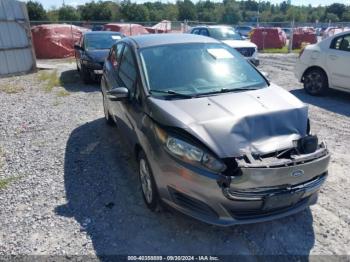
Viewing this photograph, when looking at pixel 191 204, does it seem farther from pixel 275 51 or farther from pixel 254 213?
pixel 275 51

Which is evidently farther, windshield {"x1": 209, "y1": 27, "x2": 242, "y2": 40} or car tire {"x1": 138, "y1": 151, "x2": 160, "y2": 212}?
windshield {"x1": 209, "y1": 27, "x2": 242, "y2": 40}

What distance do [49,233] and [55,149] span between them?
2173 mm

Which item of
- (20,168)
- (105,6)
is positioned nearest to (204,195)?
(20,168)

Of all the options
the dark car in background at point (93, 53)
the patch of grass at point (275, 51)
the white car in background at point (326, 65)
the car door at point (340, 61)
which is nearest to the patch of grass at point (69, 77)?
the dark car in background at point (93, 53)

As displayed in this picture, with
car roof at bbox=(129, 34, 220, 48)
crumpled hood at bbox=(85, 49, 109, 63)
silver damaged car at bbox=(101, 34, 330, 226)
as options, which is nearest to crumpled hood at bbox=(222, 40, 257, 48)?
crumpled hood at bbox=(85, 49, 109, 63)

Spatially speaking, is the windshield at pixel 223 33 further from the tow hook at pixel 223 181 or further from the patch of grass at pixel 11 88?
the tow hook at pixel 223 181

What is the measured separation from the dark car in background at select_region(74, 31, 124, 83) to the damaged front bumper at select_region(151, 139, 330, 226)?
728 centimetres

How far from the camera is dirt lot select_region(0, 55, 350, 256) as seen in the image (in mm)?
2848

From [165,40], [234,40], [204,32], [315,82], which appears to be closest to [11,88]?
[204,32]

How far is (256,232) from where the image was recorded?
9.77ft

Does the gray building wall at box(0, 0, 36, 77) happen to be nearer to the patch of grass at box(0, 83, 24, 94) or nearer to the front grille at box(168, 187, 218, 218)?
the patch of grass at box(0, 83, 24, 94)

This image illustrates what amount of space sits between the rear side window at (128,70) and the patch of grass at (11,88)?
623cm

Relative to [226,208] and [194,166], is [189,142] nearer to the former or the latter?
[194,166]

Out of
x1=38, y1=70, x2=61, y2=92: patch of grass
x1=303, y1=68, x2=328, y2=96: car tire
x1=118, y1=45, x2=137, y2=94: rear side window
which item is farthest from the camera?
x1=38, y1=70, x2=61, y2=92: patch of grass
